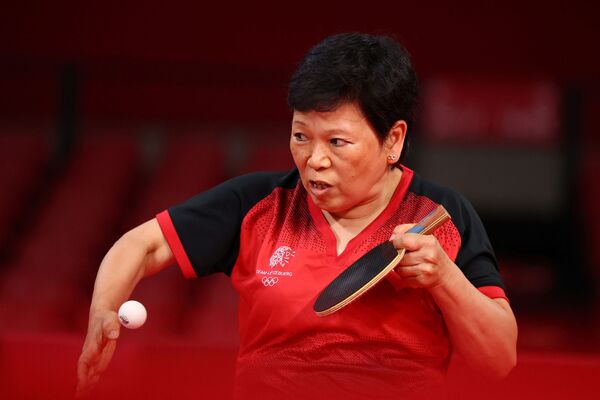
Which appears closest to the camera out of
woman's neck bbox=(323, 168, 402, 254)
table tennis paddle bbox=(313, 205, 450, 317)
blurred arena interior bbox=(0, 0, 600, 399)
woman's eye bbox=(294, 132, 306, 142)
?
table tennis paddle bbox=(313, 205, 450, 317)

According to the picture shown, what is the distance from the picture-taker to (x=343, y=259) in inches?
62.9

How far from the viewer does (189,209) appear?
1673 mm

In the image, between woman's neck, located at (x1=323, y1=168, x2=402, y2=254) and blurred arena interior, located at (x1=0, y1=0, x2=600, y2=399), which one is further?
blurred arena interior, located at (x1=0, y1=0, x2=600, y2=399)

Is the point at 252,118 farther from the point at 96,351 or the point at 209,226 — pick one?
the point at 96,351

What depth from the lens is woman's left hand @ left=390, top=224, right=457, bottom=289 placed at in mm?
1426

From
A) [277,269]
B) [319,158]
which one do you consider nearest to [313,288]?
[277,269]

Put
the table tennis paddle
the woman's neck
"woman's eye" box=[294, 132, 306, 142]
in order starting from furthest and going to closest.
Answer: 1. the woman's neck
2. "woman's eye" box=[294, 132, 306, 142]
3. the table tennis paddle

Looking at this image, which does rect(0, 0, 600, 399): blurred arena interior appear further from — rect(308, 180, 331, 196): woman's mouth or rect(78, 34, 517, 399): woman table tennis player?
rect(308, 180, 331, 196): woman's mouth

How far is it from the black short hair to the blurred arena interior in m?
2.56

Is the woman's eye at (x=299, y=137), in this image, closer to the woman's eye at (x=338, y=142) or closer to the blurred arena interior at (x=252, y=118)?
the woman's eye at (x=338, y=142)

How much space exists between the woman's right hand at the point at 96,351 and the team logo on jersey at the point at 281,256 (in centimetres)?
28

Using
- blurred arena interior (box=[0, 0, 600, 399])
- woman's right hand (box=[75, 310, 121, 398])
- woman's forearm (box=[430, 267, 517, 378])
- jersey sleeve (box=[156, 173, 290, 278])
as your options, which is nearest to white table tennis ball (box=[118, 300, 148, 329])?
woman's right hand (box=[75, 310, 121, 398])

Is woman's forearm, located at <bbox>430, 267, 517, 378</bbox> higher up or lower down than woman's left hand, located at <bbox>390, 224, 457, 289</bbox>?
lower down

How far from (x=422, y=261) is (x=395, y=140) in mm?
258
